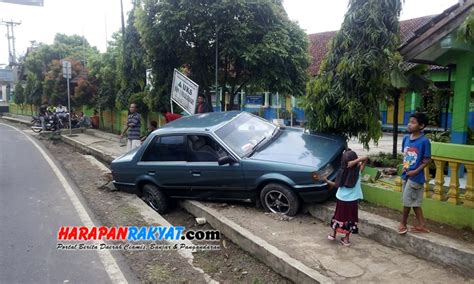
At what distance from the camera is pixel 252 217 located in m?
5.80

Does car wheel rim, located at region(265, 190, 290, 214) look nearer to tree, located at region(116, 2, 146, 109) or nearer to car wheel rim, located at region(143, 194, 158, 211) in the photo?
car wheel rim, located at region(143, 194, 158, 211)

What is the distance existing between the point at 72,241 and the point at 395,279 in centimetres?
401

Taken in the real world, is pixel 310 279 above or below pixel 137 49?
below

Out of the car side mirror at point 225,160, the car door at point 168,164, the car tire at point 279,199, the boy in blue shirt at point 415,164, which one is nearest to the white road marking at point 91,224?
the car door at point 168,164

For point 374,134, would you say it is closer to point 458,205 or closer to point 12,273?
point 458,205

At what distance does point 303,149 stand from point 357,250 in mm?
1907

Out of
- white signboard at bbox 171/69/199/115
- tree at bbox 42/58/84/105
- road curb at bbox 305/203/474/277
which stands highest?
tree at bbox 42/58/84/105

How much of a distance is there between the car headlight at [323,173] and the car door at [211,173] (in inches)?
43.6

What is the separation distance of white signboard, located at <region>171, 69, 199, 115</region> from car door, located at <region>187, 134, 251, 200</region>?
237 centimetres

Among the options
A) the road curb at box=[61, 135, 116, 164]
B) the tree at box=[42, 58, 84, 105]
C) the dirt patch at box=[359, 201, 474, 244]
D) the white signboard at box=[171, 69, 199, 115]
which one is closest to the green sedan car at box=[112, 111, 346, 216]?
the dirt patch at box=[359, 201, 474, 244]

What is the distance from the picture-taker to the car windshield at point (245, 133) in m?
6.21

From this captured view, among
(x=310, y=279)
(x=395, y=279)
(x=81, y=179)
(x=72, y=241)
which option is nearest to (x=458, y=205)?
(x=395, y=279)

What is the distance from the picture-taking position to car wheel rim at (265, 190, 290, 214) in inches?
227

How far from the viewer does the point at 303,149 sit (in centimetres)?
605
